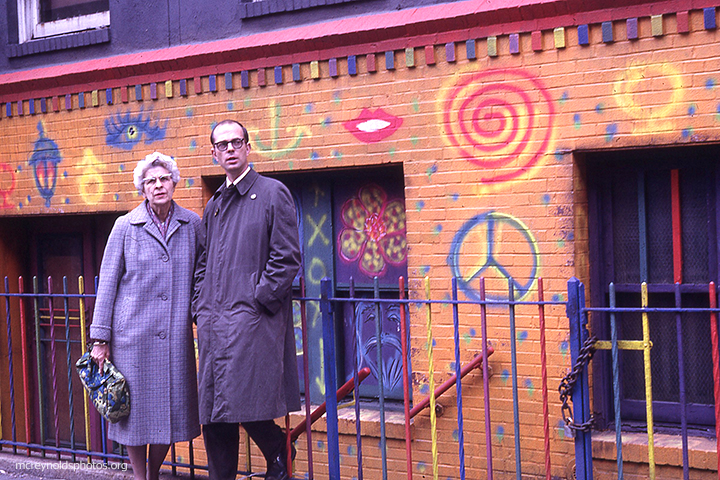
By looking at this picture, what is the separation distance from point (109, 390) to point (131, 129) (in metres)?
3.02

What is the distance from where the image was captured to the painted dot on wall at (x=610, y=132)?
4750 mm

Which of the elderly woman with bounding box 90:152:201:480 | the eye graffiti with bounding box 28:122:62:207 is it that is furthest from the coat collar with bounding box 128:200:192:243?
the eye graffiti with bounding box 28:122:62:207

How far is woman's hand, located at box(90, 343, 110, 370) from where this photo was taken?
4309mm

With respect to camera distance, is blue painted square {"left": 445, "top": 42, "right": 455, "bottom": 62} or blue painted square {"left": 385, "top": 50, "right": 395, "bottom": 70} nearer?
blue painted square {"left": 445, "top": 42, "right": 455, "bottom": 62}

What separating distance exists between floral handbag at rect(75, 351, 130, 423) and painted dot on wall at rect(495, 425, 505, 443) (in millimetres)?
2350

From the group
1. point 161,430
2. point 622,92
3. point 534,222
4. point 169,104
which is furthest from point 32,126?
point 622,92

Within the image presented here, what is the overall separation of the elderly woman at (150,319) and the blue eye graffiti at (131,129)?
2252mm

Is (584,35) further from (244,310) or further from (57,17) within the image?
(57,17)

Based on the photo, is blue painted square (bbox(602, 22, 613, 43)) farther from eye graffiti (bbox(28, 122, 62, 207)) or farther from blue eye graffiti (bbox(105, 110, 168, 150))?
eye graffiti (bbox(28, 122, 62, 207))

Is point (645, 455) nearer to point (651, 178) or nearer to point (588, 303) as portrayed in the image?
point (588, 303)

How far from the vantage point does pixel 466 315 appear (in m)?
5.28

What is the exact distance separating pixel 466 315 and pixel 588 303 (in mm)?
783

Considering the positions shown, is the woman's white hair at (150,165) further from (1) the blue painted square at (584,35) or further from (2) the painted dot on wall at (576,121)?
(1) the blue painted square at (584,35)

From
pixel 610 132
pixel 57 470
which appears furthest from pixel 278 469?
pixel 610 132
